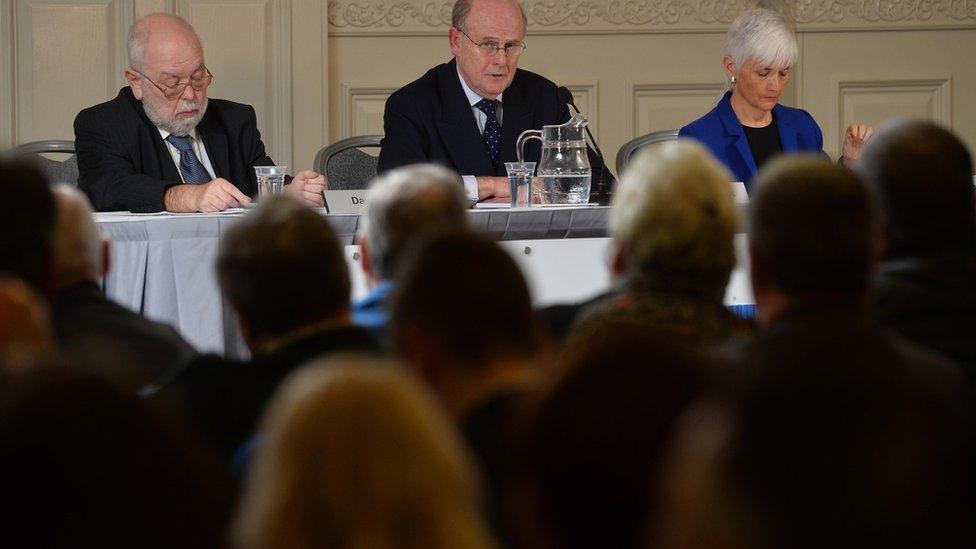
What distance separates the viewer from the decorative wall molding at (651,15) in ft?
18.7

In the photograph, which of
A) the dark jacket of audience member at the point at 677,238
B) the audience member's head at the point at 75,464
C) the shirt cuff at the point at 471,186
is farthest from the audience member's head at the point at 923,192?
the shirt cuff at the point at 471,186

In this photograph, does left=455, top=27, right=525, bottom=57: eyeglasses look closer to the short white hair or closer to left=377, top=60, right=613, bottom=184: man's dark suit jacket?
left=377, top=60, right=613, bottom=184: man's dark suit jacket

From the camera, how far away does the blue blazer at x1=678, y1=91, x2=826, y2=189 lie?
4.10m

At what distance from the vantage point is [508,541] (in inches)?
52.5

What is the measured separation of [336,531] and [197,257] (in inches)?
98.7

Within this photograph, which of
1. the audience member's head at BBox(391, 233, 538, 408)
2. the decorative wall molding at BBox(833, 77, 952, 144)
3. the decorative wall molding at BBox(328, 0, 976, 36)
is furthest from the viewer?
the decorative wall molding at BBox(833, 77, 952, 144)

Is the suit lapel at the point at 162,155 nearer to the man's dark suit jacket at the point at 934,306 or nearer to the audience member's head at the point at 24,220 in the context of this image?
the audience member's head at the point at 24,220

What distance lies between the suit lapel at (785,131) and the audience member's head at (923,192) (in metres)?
2.18

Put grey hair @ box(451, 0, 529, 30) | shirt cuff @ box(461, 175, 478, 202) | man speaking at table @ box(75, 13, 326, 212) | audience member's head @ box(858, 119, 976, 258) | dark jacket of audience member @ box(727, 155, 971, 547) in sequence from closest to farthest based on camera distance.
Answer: dark jacket of audience member @ box(727, 155, 971, 547), audience member's head @ box(858, 119, 976, 258), shirt cuff @ box(461, 175, 478, 202), man speaking at table @ box(75, 13, 326, 212), grey hair @ box(451, 0, 529, 30)

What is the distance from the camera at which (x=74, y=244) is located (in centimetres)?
203

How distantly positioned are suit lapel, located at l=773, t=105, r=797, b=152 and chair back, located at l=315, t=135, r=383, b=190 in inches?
46.9

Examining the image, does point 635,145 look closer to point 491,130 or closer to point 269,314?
point 491,130

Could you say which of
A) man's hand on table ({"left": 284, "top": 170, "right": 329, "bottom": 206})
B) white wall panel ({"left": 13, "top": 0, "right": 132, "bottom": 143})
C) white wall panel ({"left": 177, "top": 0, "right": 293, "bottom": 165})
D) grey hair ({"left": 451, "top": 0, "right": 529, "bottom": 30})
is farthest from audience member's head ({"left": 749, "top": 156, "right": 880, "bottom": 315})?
white wall panel ({"left": 13, "top": 0, "right": 132, "bottom": 143})

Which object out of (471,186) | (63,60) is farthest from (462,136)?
(63,60)
